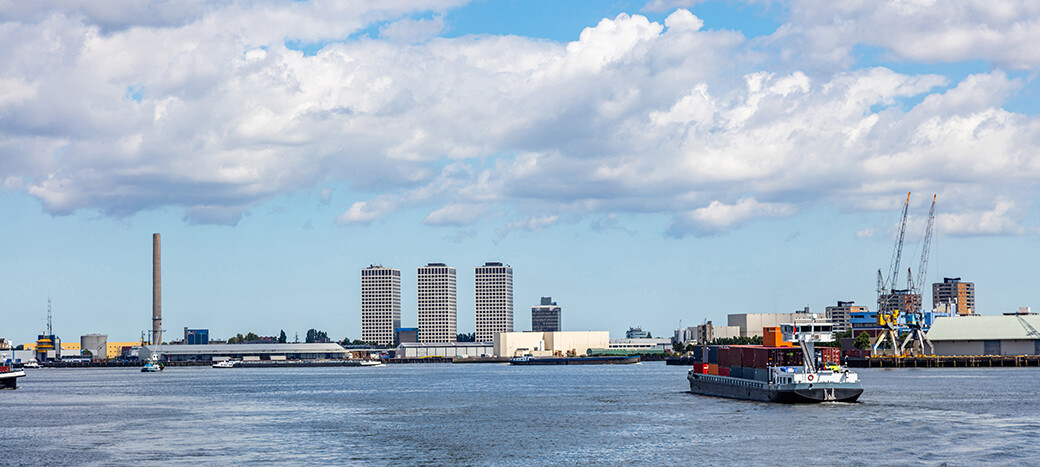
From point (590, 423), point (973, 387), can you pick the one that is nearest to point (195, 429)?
point (590, 423)

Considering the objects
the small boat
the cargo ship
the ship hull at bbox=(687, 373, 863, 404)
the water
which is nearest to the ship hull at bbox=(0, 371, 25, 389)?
the small boat

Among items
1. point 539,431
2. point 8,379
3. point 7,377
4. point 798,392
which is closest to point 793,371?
point 798,392

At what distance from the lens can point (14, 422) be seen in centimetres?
9262

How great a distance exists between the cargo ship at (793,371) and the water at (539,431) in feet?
5.16

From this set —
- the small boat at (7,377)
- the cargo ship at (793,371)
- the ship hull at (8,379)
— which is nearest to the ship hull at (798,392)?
the cargo ship at (793,371)

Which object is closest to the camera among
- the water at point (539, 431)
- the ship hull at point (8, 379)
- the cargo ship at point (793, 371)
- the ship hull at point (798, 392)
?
the water at point (539, 431)

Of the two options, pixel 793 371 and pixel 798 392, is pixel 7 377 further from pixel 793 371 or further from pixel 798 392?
pixel 798 392

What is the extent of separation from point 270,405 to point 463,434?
42.9 m

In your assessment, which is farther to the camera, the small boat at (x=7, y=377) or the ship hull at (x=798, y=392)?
the small boat at (x=7, y=377)

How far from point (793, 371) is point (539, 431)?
27384mm

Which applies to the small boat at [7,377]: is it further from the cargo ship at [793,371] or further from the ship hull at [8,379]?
the cargo ship at [793,371]

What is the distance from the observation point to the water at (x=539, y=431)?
63375mm

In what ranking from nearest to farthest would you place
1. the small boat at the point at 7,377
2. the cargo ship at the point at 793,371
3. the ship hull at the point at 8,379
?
the cargo ship at the point at 793,371 < the ship hull at the point at 8,379 < the small boat at the point at 7,377

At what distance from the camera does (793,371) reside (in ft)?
313
